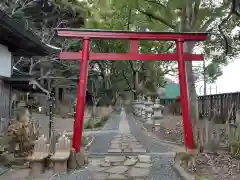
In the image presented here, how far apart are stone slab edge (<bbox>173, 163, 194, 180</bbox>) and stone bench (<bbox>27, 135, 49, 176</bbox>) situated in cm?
316

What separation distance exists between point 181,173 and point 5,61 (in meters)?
5.34

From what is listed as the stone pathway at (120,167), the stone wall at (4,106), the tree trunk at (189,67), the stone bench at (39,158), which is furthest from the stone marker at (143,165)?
the tree trunk at (189,67)

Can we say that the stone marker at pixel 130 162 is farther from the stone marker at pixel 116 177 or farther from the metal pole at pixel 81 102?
the metal pole at pixel 81 102

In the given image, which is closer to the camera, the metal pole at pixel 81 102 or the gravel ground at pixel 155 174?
the gravel ground at pixel 155 174

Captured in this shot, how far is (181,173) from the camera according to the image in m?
6.32

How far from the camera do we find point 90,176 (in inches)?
252

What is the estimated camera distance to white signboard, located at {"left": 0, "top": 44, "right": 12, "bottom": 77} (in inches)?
281

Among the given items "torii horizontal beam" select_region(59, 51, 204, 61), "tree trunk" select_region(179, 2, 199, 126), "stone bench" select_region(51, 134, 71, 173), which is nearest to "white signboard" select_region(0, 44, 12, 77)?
"torii horizontal beam" select_region(59, 51, 204, 61)

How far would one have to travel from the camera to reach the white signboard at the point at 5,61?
281 inches

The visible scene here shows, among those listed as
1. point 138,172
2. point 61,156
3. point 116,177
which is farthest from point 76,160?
point 138,172

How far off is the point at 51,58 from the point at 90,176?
532 inches

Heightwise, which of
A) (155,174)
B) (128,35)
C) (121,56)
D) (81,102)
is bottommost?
(155,174)

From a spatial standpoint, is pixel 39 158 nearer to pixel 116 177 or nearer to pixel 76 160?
pixel 76 160

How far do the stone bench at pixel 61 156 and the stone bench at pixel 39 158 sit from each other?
23 cm
